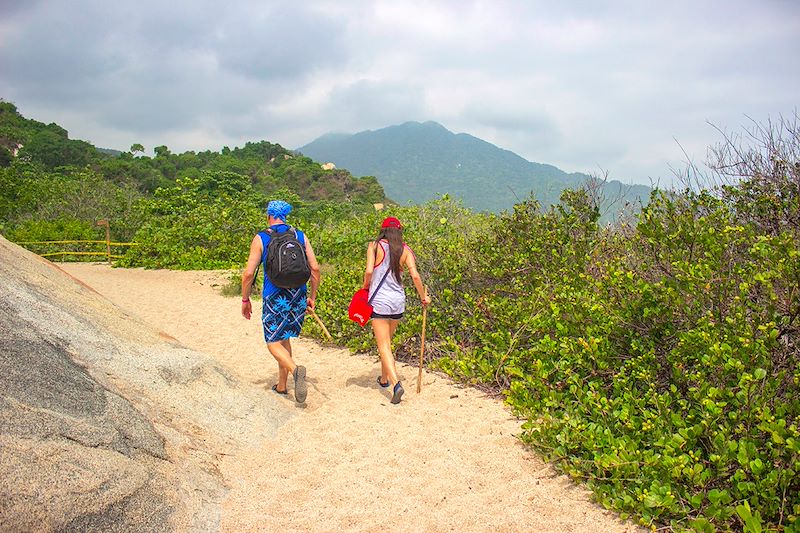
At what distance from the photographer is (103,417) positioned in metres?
3.34

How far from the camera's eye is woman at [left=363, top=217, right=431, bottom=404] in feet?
17.3

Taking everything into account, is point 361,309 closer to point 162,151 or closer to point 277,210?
point 277,210

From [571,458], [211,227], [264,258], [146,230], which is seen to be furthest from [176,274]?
[571,458]

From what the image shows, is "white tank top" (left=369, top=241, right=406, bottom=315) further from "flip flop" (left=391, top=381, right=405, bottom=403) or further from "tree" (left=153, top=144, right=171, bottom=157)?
"tree" (left=153, top=144, right=171, bottom=157)

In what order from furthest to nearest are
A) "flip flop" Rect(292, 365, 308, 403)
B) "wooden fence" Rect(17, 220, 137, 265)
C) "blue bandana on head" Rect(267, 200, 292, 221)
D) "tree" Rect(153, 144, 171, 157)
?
"tree" Rect(153, 144, 171, 157)
"wooden fence" Rect(17, 220, 137, 265)
"blue bandana on head" Rect(267, 200, 292, 221)
"flip flop" Rect(292, 365, 308, 403)

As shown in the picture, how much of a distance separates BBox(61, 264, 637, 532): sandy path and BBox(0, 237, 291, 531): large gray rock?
26cm

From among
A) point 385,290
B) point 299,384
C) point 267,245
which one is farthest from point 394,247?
point 299,384

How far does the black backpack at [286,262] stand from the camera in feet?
15.9

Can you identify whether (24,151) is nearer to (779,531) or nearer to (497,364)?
(497,364)

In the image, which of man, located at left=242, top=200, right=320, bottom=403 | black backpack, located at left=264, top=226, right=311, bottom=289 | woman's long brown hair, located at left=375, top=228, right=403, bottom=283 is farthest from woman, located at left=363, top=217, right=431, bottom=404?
black backpack, located at left=264, top=226, right=311, bottom=289

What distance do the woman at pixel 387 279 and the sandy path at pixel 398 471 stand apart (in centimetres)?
61

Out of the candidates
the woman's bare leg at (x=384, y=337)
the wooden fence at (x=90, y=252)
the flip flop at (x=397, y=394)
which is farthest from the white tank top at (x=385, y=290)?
the wooden fence at (x=90, y=252)

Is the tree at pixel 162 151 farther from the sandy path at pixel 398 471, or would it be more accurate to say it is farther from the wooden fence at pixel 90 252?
the sandy path at pixel 398 471

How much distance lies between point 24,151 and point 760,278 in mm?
54575
